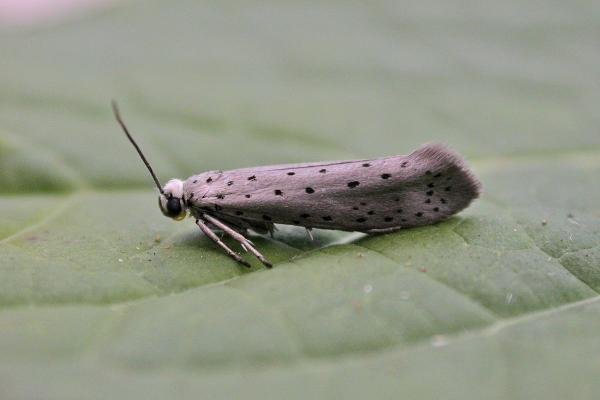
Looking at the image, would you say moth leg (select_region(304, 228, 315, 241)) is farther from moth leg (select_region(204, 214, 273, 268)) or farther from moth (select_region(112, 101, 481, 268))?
moth leg (select_region(204, 214, 273, 268))

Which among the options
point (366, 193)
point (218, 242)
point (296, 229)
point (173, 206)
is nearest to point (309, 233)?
point (296, 229)

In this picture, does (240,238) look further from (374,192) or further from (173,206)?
(374,192)

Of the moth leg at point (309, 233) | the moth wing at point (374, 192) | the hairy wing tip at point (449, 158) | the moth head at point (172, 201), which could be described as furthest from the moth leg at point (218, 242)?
the hairy wing tip at point (449, 158)

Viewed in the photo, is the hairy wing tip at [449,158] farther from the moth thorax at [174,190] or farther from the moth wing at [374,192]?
the moth thorax at [174,190]

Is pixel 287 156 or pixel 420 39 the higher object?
pixel 420 39

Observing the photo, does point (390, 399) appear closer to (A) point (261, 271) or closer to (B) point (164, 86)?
(A) point (261, 271)

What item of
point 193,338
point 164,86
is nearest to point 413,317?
point 193,338

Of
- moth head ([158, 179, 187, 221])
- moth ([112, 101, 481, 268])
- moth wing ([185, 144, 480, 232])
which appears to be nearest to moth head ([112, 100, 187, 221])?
moth head ([158, 179, 187, 221])
